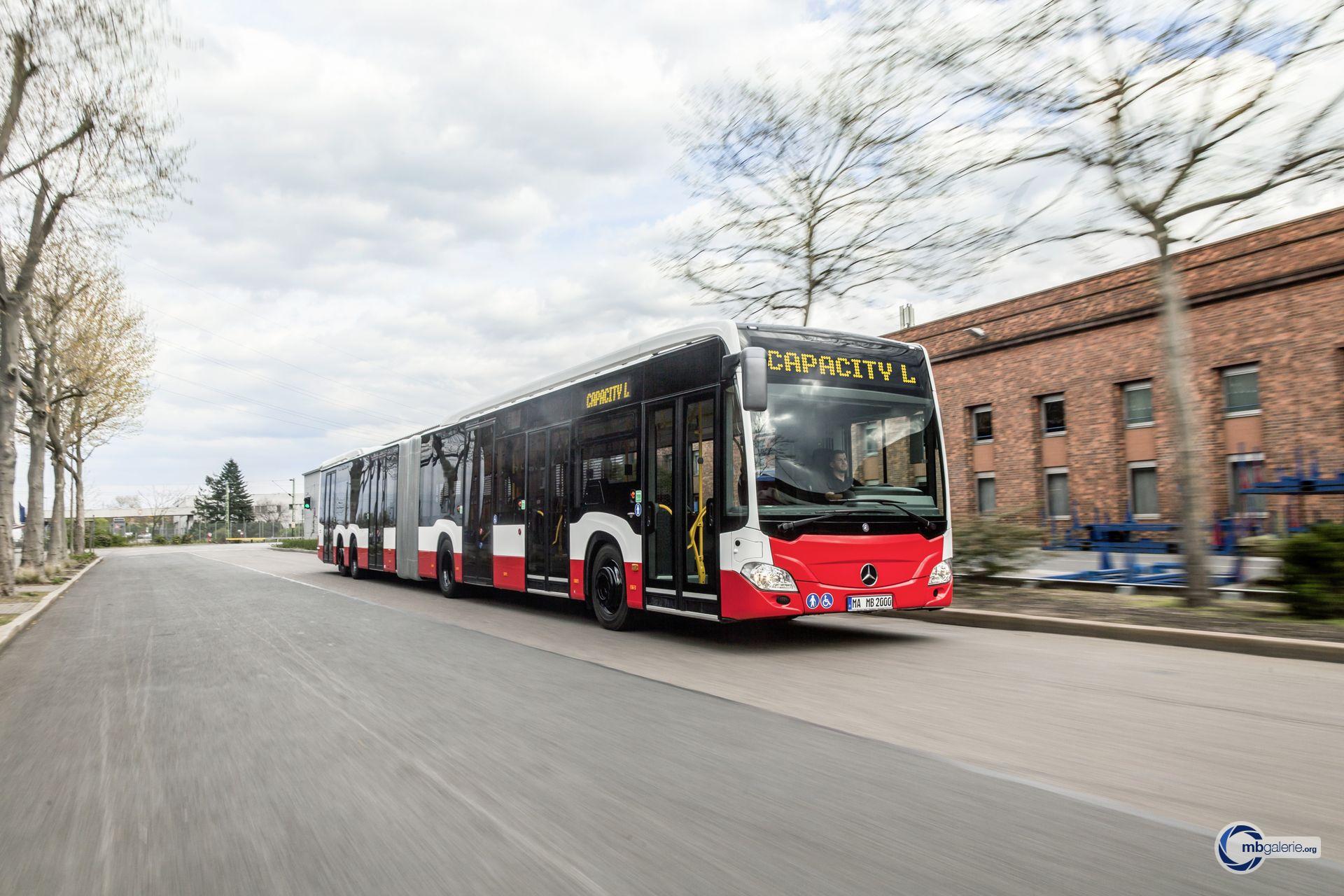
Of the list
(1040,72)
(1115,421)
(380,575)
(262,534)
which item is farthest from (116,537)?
(1040,72)

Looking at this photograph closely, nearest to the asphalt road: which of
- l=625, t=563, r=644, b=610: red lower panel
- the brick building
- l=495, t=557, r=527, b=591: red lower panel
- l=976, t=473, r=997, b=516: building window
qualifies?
l=625, t=563, r=644, b=610: red lower panel

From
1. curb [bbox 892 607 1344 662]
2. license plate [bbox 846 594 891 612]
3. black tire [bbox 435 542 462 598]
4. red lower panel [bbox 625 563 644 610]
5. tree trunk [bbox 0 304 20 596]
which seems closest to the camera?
curb [bbox 892 607 1344 662]

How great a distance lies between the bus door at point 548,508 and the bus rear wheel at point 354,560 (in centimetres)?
1233

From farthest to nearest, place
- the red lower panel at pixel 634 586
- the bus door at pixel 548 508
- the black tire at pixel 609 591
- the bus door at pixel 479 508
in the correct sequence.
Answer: the bus door at pixel 479 508 < the bus door at pixel 548 508 < the black tire at pixel 609 591 < the red lower panel at pixel 634 586

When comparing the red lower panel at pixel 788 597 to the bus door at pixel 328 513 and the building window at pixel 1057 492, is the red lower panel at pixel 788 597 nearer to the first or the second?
the building window at pixel 1057 492

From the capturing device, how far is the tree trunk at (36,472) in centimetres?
2412

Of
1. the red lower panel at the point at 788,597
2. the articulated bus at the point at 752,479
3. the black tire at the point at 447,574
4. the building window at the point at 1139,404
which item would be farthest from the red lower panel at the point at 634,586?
the building window at the point at 1139,404

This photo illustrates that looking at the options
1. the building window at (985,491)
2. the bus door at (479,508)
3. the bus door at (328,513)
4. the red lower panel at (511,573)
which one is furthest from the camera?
the building window at (985,491)

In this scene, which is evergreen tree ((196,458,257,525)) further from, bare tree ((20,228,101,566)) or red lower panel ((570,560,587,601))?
red lower panel ((570,560,587,601))

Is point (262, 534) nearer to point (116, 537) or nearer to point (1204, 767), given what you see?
point (116, 537)

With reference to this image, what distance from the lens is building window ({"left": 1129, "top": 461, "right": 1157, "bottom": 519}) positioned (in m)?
23.3

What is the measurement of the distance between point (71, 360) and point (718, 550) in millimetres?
26552

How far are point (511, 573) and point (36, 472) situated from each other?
65.8 ft

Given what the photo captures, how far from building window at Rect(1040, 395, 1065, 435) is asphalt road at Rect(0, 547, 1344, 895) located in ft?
60.8
